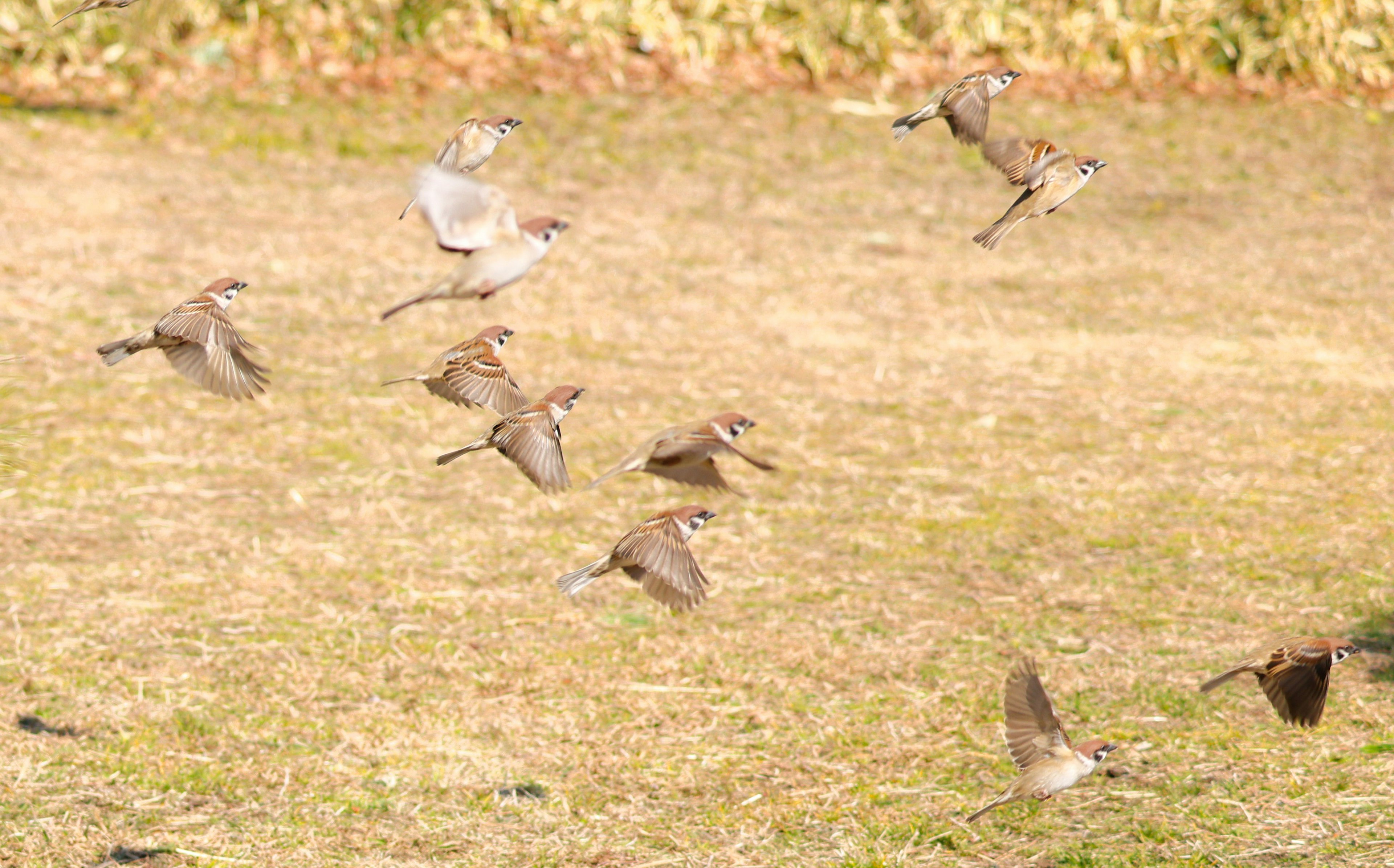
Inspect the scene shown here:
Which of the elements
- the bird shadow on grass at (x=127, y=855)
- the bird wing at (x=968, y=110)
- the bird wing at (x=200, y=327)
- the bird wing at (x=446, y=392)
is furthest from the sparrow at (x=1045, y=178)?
the bird shadow on grass at (x=127, y=855)

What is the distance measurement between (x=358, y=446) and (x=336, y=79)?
26.1 feet

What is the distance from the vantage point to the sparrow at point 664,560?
10.3 feet

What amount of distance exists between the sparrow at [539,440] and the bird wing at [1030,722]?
148 centimetres

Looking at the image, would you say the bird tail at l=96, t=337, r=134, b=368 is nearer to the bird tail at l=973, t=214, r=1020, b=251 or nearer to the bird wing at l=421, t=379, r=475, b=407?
the bird wing at l=421, t=379, r=475, b=407

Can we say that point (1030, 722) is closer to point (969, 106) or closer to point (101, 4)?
point (969, 106)

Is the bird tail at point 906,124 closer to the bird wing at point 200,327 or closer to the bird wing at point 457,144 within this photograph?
the bird wing at point 457,144

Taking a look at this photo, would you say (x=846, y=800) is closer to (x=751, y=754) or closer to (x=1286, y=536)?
(x=751, y=754)

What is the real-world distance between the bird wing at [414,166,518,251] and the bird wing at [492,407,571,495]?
1.22 ft

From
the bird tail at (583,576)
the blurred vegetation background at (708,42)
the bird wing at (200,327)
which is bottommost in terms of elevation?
the blurred vegetation background at (708,42)

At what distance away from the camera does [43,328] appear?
380 inches

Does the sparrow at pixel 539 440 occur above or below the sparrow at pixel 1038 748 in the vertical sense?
above

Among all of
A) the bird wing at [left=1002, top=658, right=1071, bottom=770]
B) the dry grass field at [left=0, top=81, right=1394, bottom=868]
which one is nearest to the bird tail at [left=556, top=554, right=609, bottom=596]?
the bird wing at [left=1002, top=658, right=1071, bottom=770]

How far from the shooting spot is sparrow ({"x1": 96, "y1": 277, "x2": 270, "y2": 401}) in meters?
2.99

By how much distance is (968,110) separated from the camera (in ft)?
9.56
